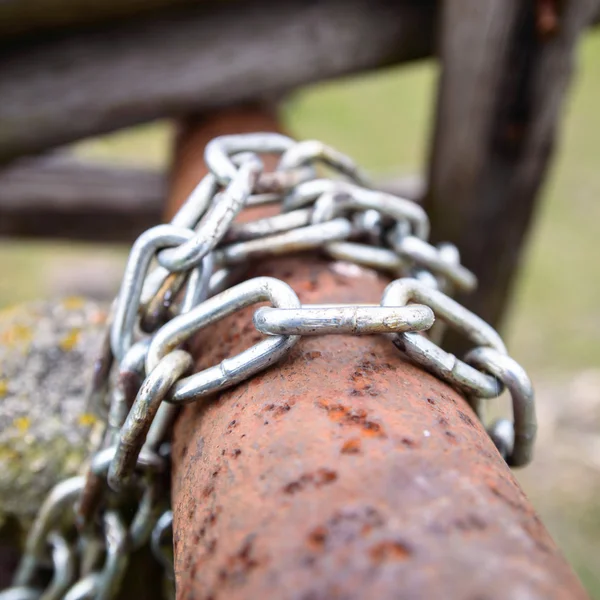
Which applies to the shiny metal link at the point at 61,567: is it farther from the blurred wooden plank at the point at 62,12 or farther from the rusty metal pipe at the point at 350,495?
the blurred wooden plank at the point at 62,12

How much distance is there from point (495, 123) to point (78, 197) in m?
1.28

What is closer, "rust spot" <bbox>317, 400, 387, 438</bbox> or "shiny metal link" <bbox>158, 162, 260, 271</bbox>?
"rust spot" <bbox>317, 400, 387, 438</bbox>

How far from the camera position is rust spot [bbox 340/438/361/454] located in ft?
1.45

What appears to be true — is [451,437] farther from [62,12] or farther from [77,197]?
[77,197]

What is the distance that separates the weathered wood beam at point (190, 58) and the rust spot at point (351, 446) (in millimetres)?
1128

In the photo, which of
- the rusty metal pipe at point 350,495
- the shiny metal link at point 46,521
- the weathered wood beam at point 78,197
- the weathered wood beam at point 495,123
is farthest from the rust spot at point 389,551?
the weathered wood beam at point 78,197

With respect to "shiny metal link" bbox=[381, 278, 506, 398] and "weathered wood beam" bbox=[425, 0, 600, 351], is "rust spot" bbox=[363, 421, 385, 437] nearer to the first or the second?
"shiny metal link" bbox=[381, 278, 506, 398]

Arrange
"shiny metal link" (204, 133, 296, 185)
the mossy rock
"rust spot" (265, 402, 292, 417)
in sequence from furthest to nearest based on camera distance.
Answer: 1. the mossy rock
2. "shiny metal link" (204, 133, 296, 185)
3. "rust spot" (265, 402, 292, 417)

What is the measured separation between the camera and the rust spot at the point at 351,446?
44 centimetres

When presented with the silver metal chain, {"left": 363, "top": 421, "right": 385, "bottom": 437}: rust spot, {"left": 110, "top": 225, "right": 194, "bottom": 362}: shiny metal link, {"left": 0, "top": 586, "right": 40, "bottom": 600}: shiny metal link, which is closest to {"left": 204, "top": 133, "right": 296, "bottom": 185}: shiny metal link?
the silver metal chain

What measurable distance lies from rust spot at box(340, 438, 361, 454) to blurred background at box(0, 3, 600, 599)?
4.02 feet

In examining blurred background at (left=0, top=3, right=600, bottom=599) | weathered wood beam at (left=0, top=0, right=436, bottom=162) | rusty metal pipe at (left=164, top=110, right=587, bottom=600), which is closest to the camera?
rusty metal pipe at (left=164, top=110, right=587, bottom=600)

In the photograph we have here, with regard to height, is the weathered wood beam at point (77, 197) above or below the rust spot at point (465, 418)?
below

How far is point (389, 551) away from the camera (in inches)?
14.8
